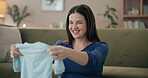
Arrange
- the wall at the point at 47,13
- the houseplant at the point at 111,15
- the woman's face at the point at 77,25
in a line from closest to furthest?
the woman's face at the point at 77,25 < the houseplant at the point at 111,15 < the wall at the point at 47,13

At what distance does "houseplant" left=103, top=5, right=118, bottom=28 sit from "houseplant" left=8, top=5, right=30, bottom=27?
1.66 m

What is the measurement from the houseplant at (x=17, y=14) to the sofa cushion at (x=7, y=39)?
277cm

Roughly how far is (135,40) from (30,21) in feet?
11.1

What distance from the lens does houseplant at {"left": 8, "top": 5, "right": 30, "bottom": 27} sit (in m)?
5.49

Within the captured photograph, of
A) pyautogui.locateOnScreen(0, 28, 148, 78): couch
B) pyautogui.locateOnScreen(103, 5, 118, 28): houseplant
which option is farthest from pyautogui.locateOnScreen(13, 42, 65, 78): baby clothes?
pyautogui.locateOnScreen(103, 5, 118, 28): houseplant

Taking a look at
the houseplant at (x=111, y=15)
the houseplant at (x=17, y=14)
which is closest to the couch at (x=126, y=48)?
the houseplant at (x=111, y=15)

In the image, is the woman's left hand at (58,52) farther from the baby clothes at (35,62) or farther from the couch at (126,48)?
the couch at (126,48)

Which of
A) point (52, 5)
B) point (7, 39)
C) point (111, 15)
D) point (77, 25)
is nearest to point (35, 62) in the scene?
point (77, 25)

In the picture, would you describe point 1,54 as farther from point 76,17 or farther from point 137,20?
point 137,20

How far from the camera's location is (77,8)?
5.16 feet

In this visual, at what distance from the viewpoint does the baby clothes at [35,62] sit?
129cm

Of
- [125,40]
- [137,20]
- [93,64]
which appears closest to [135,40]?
[125,40]

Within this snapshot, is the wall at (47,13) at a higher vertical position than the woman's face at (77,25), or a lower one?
higher

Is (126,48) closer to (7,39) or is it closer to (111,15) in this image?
(7,39)
